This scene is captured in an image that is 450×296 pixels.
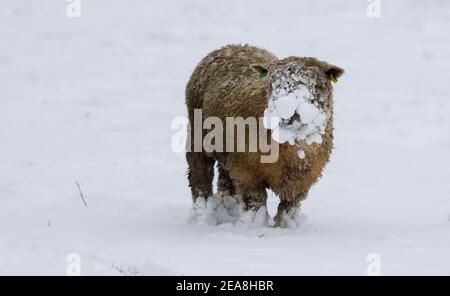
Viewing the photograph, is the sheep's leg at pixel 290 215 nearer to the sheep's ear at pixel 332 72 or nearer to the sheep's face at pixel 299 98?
the sheep's face at pixel 299 98

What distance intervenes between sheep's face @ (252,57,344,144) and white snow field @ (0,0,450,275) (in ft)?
2.69

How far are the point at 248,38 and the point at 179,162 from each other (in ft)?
33.7

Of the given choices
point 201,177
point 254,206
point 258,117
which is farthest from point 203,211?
point 258,117

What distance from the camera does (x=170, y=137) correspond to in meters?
13.7

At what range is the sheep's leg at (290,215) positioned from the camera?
747 centimetres

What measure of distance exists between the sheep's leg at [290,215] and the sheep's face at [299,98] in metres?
0.73

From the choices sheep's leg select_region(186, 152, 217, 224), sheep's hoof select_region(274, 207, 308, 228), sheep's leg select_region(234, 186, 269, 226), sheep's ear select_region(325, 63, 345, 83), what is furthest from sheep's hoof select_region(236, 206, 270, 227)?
sheep's ear select_region(325, 63, 345, 83)

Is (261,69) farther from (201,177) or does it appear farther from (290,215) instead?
(201,177)

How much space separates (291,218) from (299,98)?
126 cm

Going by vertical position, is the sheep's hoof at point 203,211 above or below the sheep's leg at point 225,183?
below

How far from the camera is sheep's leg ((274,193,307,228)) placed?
747 cm

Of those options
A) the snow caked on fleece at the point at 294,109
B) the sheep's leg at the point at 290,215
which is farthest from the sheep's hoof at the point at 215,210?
the snow caked on fleece at the point at 294,109

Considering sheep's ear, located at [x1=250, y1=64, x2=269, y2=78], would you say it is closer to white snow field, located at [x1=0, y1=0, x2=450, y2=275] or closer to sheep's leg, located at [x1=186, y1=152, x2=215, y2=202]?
white snow field, located at [x1=0, y1=0, x2=450, y2=275]
